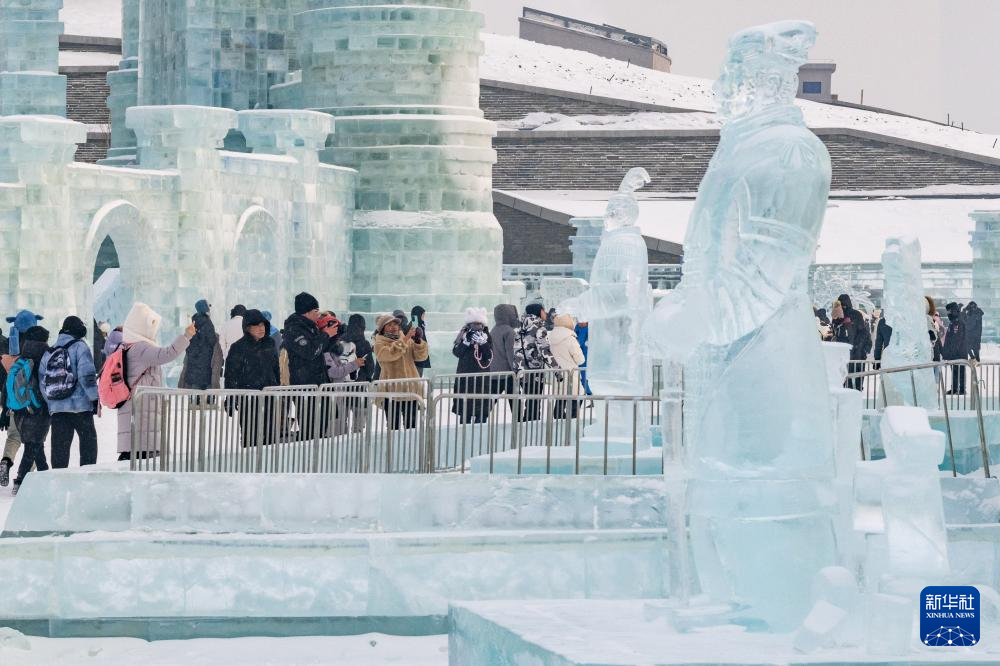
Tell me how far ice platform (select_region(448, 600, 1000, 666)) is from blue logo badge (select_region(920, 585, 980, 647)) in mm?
36

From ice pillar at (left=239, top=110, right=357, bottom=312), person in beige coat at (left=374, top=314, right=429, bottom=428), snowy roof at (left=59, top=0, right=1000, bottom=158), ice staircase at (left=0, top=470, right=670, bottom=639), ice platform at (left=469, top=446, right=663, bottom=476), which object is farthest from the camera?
snowy roof at (left=59, top=0, right=1000, bottom=158)

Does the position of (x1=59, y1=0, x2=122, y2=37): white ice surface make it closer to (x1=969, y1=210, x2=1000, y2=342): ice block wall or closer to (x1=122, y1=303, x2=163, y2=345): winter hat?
(x1=969, y1=210, x2=1000, y2=342): ice block wall

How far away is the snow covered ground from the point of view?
891 centimetres

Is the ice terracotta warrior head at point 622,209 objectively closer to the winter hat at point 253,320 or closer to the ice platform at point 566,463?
the ice platform at point 566,463

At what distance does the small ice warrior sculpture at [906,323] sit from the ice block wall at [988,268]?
1970 centimetres

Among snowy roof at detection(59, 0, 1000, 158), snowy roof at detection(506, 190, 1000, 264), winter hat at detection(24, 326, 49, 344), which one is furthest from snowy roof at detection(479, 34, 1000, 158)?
winter hat at detection(24, 326, 49, 344)

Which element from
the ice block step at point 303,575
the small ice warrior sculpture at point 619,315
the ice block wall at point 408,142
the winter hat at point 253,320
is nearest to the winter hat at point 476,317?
the winter hat at point 253,320

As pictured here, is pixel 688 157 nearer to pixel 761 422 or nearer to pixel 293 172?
pixel 293 172

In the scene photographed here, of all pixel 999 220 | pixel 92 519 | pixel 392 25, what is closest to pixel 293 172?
pixel 392 25

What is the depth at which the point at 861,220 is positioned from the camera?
43.8 meters

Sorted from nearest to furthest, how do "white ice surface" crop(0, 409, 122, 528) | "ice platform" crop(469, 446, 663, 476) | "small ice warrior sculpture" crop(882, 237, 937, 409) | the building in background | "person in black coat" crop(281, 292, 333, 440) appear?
1. "ice platform" crop(469, 446, 663, 476)
2. "white ice surface" crop(0, 409, 122, 528)
3. "person in black coat" crop(281, 292, 333, 440)
4. "small ice warrior sculpture" crop(882, 237, 937, 409)
5. the building in background

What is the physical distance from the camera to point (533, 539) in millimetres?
9656

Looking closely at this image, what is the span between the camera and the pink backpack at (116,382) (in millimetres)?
13250

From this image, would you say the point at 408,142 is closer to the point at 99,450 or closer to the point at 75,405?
the point at 99,450
